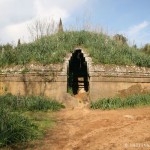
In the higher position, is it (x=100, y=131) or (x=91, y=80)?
(x=91, y=80)

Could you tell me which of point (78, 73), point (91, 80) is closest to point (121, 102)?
point (91, 80)

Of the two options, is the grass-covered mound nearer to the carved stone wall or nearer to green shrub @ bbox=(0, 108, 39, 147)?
the carved stone wall

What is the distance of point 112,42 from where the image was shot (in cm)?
1454

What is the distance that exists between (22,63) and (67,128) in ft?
18.4

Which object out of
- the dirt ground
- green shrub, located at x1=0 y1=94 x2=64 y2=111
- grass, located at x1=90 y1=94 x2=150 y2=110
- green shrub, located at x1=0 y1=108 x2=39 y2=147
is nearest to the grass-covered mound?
grass, located at x1=90 y1=94 x2=150 y2=110

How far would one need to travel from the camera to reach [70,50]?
13195 millimetres

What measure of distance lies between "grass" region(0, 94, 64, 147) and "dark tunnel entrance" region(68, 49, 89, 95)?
3978 mm

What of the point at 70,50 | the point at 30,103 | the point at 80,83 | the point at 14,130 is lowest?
the point at 14,130

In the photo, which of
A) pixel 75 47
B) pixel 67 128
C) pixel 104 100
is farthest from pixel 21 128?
pixel 75 47

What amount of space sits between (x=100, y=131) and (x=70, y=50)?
20.7 ft

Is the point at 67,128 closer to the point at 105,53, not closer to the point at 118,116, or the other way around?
the point at 118,116

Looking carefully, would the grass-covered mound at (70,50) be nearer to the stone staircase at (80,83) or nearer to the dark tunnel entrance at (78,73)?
the dark tunnel entrance at (78,73)

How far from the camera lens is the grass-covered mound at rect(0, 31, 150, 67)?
42.5 feet

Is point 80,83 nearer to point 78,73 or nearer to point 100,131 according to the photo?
point 78,73
